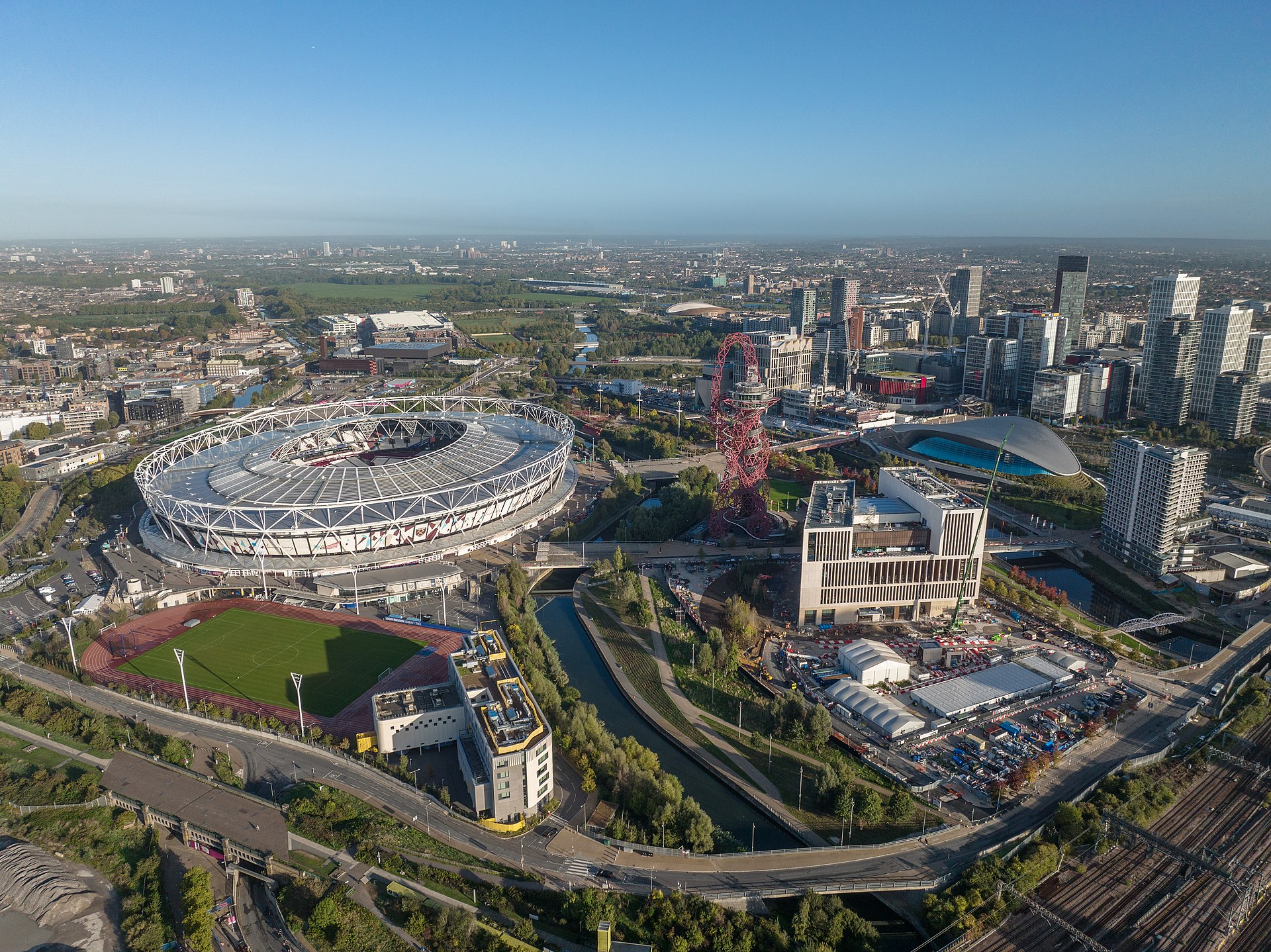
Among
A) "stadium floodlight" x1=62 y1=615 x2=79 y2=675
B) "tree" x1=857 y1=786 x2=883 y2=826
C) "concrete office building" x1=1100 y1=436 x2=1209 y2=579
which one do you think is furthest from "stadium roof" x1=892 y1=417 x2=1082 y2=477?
"stadium floodlight" x1=62 y1=615 x2=79 y2=675

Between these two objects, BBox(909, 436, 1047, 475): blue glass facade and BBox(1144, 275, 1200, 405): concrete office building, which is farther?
BBox(1144, 275, 1200, 405): concrete office building

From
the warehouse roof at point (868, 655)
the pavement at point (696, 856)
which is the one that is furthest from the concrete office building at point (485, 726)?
the warehouse roof at point (868, 655)

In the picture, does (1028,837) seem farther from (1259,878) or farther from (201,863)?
(201,863)

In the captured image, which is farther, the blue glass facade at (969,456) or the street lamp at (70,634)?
the blue glass facade at (969,456)

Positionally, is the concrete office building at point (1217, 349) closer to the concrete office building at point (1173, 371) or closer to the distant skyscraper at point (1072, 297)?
the concrete office building at point (1173, 371)

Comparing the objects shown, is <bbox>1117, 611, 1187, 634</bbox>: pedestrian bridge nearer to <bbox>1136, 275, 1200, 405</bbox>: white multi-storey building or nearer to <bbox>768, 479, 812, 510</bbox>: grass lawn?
<bbox>768, 479, 812, 510</bbox>: grass lawn

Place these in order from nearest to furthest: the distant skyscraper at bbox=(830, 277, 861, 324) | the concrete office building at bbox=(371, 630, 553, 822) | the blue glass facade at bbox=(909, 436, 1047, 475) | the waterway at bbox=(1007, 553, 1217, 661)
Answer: the concrete office building at bbox=(371, 630, 553, 822) → the waterway at bbox=(1007, 553, 1217, 661) → the blue glass facade at bbox=(909, 436, 1047, 475) → the distant skyscraper at bbox=(830, 277, 861, 324)

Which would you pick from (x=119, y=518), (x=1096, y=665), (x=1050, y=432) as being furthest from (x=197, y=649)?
(x=1050, y=432)
